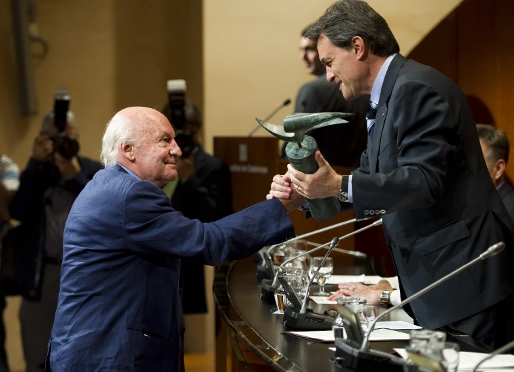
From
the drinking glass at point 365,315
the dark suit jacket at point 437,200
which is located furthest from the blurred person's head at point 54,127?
the drinking glass at point 365,315

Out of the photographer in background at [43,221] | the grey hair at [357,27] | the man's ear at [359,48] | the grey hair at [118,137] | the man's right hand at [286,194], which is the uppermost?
the grey hair at [357,27]

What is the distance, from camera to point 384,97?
2277 mm

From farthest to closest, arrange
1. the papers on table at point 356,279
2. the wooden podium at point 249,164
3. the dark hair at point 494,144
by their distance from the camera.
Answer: the wooden podium at point 249,164, the dark hair at point 494,144, the papers on table at point 356,279

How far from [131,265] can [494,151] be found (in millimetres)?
1972

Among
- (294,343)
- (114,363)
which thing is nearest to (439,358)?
(294,343)

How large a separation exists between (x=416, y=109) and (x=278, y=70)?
3.55m

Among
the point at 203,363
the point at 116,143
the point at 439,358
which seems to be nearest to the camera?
the point at 439,358

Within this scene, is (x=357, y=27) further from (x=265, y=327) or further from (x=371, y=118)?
(x=265, y=327)

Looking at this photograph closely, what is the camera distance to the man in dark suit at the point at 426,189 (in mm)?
2053

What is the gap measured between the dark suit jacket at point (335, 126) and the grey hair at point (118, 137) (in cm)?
178

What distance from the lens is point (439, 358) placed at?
144cm

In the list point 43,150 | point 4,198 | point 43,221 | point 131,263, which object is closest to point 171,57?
point 43,150

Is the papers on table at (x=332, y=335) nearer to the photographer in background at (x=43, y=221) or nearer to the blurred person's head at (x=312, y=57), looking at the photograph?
the photographer in background at (x=43, y=221)

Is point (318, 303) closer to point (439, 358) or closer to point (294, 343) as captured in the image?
point (294, 343)
